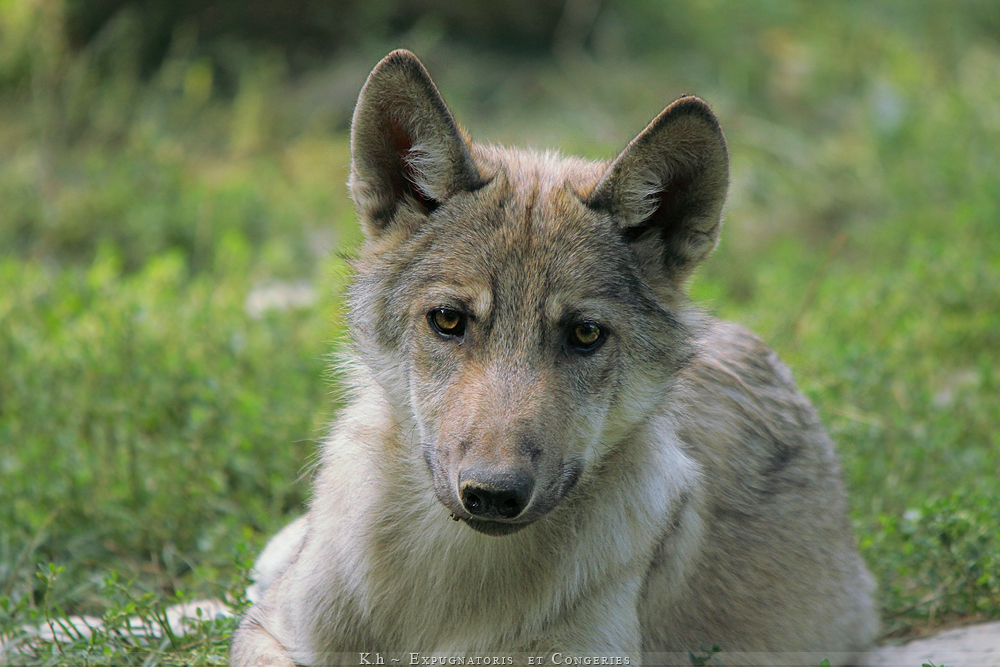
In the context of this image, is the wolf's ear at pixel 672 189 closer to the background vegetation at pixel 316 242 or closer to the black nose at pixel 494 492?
the black nose at pixel 494 492

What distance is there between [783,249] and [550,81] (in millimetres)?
4585

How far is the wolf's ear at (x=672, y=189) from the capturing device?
11.3 feet

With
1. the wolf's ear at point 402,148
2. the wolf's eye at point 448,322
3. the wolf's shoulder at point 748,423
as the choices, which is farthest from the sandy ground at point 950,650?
the wolf's ear at point 402,148

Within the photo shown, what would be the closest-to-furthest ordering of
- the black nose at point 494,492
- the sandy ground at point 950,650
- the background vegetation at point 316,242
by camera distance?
the black nose at point 494,492 → the sandy ground at point 950,650 → the background vegetation at point 316,242

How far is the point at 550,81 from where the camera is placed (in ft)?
41.2

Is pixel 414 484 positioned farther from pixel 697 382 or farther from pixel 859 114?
pixel 859 114

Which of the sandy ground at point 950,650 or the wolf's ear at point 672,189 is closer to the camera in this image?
the wolf's ear at point 672,189

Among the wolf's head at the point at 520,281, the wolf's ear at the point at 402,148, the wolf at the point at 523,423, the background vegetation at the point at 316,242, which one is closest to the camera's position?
the wolf's head at the point at 520,281

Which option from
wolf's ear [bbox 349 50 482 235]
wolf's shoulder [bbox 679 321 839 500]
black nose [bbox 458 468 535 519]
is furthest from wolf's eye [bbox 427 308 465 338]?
wolf's shoulder [bbox 679 321 839 500]

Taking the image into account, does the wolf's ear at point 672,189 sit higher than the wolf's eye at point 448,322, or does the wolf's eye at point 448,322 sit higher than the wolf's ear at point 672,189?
the wolf's ear at point 672,189

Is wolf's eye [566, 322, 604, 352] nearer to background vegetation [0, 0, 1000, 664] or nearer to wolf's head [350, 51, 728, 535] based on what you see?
wolf's head [350, 51, 728, 535]

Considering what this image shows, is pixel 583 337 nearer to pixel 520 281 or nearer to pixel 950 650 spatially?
pixel 520 281

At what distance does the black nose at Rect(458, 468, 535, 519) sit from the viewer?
296 cm

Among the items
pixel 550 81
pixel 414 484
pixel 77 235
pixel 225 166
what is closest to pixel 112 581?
pixel 414 484
